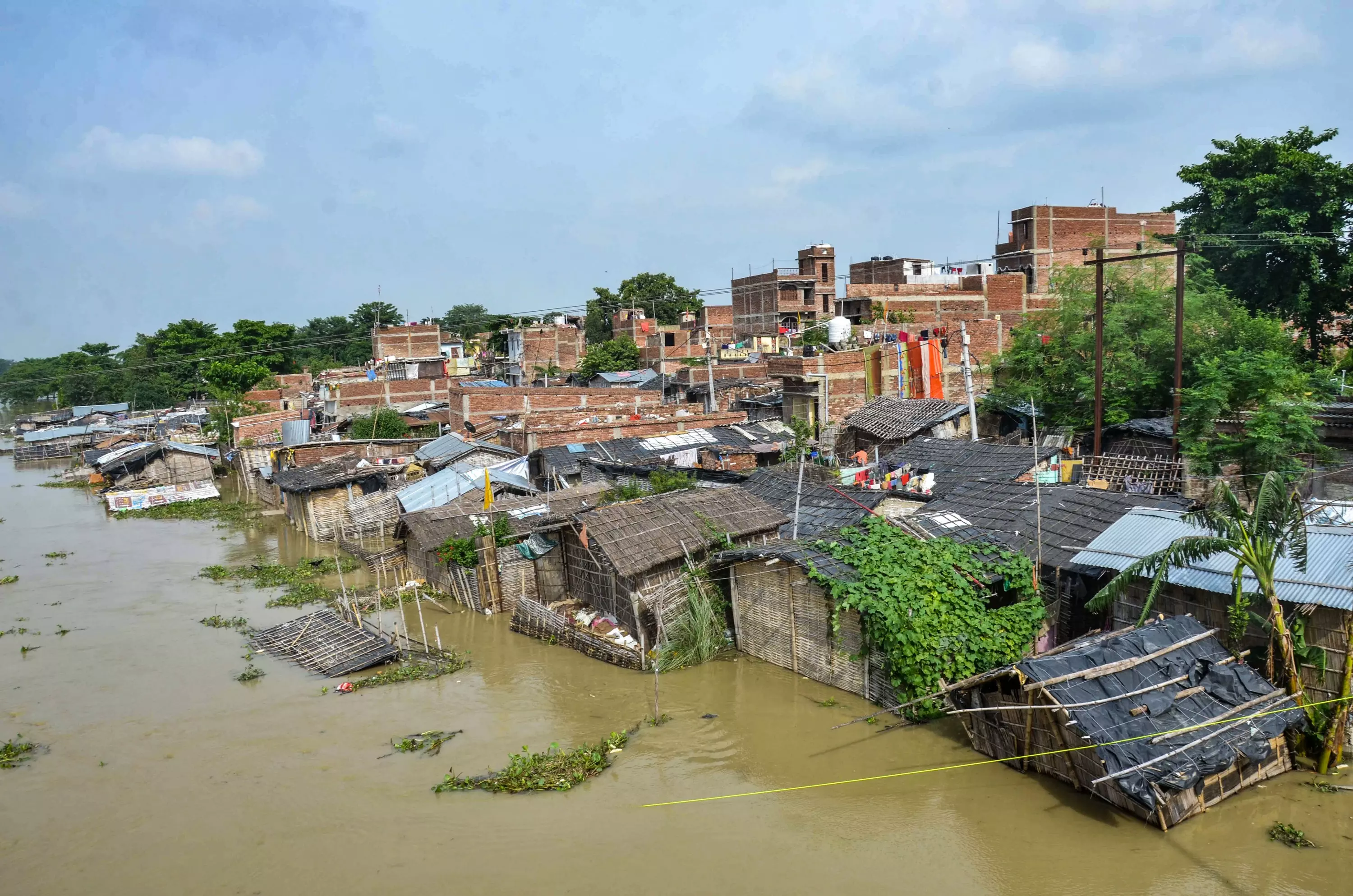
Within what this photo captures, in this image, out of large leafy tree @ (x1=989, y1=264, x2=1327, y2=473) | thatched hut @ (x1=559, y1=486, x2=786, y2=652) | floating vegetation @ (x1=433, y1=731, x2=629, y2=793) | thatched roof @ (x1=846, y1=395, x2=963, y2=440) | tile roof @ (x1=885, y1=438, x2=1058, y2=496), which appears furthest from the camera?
thatched roof @ (x1=846, y1=395, x2=963, y2=440)

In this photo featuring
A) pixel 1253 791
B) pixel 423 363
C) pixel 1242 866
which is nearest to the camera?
pixel 1242 866

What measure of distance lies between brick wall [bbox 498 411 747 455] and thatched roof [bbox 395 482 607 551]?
4354 millimetres

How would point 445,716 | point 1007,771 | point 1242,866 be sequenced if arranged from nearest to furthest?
point 1242,866 < point 1007,771 < point 445,716

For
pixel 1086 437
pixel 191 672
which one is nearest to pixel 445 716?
pixel 191 672

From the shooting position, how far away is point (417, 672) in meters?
12.4

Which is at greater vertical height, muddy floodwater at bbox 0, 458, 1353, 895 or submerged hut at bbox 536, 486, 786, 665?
submerged hut at bbox 536, 486, 786, 665

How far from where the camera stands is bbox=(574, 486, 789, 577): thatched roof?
11.8 meters

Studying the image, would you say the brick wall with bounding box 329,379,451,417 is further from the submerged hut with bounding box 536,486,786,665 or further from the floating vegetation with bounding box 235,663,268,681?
the submerged hut with bounding box 536,486,786,665

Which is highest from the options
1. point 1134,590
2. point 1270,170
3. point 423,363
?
point 1270,170

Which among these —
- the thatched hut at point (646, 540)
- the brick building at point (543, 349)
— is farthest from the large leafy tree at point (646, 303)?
the thatched hut at point (646, 540)

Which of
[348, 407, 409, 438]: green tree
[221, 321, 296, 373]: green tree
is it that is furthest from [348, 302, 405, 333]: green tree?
[348, 407, 409, 438]: green tree

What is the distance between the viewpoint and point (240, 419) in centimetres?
3562

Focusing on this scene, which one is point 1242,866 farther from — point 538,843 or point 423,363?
point 423,363

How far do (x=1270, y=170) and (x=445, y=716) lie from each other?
1049 inches
